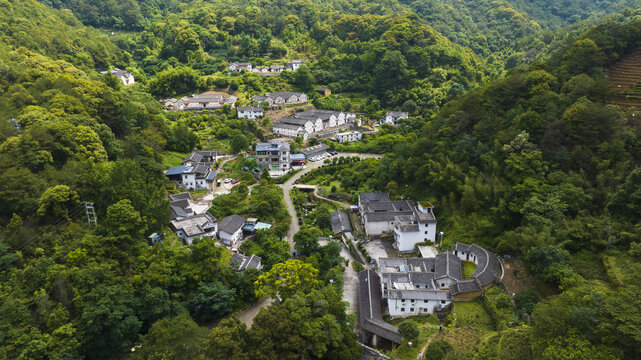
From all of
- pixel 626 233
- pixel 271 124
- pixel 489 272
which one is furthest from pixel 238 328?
pixel 271 124

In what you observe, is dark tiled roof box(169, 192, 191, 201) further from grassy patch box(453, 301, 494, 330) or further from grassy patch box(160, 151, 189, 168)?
grassy patch box(453, 301, 494, 330)

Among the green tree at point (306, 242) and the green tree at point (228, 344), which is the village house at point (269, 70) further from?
the green tree at point (228, 344)

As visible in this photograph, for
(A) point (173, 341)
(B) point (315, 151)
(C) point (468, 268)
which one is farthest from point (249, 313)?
(B) point (315, 151)

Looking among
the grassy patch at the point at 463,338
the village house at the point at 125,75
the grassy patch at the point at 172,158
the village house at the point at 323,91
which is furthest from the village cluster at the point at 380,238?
the village house at the point at 125,75

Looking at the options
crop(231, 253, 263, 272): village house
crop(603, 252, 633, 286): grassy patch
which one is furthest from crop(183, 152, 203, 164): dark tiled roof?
crop(603, 252, 633, 286): grassy patch

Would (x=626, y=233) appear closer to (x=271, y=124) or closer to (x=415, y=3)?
(x=271, y=124)

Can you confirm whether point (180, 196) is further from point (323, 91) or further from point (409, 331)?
point (323, 91)
